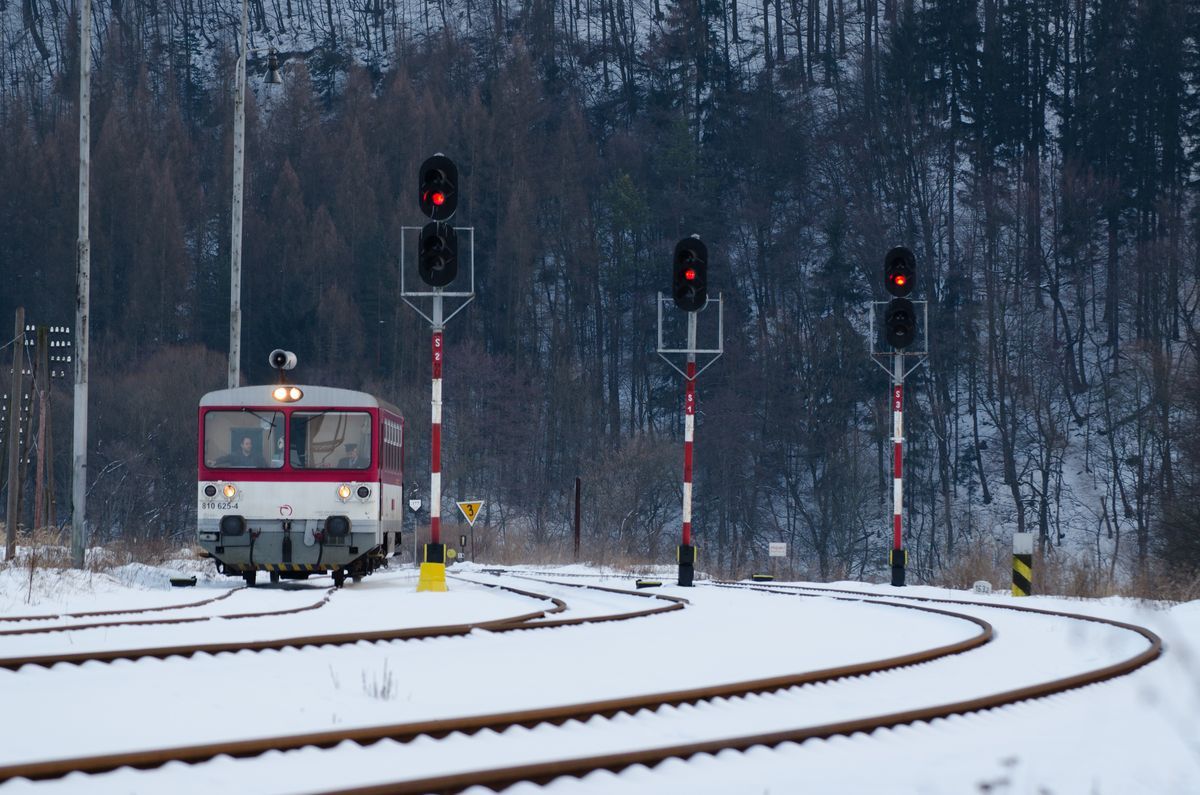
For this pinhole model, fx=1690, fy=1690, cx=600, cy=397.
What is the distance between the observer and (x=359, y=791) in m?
6.54

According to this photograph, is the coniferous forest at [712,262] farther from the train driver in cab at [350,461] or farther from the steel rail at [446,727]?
the steel rail at [446,727]

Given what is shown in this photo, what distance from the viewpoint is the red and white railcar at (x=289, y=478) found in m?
22.7

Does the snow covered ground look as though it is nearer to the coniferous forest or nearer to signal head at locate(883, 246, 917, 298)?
signal head at locate(883, 246, 917, 298)

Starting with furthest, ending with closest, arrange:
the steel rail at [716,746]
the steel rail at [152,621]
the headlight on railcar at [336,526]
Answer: the headlight on railcar at [336,526] < the steel rail at [152,621] < the steel rail at [716,746]

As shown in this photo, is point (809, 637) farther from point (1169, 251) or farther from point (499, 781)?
point (1169, 251)

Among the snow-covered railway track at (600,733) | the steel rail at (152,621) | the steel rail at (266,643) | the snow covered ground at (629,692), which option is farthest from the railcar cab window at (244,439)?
the snow-covered railway track at (600,733)

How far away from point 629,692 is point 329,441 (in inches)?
502

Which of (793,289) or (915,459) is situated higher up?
(793,289)

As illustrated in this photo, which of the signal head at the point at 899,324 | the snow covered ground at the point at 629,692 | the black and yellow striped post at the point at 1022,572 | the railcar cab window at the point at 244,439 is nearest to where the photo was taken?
the snow covered ground at the point at 629,692

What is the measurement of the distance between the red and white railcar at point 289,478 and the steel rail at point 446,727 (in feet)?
37.8

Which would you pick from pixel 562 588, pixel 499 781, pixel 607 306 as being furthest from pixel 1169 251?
pixel 499 781

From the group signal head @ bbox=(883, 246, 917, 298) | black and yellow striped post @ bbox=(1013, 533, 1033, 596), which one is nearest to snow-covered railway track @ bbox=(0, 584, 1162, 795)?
black and yellow striped post @ bbox=(1013, 533, 1033, 596)

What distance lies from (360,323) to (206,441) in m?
55.2

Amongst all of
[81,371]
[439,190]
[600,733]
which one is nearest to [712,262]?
[81,371]
